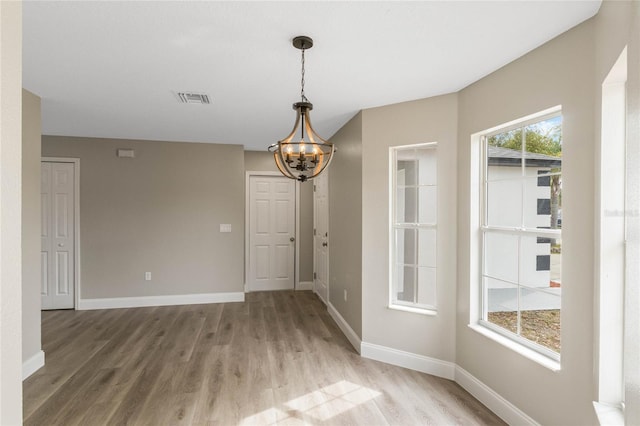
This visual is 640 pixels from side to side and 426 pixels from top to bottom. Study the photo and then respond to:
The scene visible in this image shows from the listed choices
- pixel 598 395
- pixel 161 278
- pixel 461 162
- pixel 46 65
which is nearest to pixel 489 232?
pixel 461 162

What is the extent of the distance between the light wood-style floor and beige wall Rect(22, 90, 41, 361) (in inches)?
15.9

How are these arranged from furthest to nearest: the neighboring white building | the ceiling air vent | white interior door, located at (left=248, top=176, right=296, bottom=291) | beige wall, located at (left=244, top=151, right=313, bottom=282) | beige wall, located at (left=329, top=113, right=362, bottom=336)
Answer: beige wall, located at (left=244, top=151, right=313, bottom=282) → white interior door, located at (left=248, top=176, right=296, bottom=291) → beige wall, located at (left=329, top=113, right=362, bottom=336) → the ceiling air vent → the neighboring white building

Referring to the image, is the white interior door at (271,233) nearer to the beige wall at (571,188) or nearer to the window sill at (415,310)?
the window sill at (415,310)

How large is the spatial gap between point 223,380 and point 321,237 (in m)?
2.89

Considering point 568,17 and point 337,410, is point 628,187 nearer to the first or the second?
point 568,17

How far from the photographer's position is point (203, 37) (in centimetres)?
197

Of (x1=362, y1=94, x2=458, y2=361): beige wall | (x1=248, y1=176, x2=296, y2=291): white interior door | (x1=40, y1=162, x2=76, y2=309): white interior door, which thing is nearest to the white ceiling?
(x1=362, y1=94, x2=458, y2=361): beige wall

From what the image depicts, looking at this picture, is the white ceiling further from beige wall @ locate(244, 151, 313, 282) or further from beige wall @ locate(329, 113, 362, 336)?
beige wall @ locate(244, 151, 313, 282)

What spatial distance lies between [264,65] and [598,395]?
2767 mm

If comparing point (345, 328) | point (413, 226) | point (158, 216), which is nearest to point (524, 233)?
point (413, 226)

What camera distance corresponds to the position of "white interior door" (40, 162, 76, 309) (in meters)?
4.57
